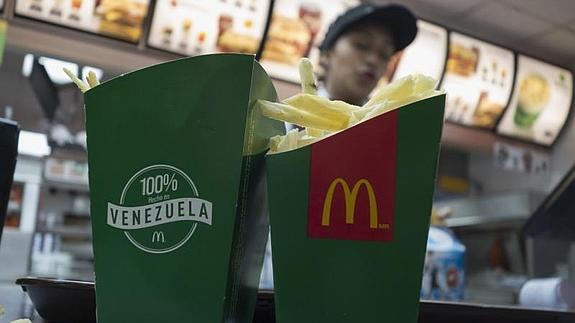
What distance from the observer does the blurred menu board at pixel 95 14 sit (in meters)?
2.32

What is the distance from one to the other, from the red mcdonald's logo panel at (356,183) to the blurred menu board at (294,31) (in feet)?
7.68

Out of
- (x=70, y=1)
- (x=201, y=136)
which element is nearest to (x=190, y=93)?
(x=201, y=136)

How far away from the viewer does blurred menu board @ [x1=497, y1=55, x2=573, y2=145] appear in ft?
11.6

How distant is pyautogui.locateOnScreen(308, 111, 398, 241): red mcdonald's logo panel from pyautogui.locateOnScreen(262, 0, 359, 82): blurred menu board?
2342 mm

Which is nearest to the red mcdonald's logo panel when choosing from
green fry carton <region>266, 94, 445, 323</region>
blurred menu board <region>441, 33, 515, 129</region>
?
green fry carton <region>266, 94, 445, 323</region>

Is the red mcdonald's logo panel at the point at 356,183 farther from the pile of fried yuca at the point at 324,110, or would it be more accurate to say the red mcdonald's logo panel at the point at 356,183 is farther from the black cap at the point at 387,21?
the black cap at the point at 387,21

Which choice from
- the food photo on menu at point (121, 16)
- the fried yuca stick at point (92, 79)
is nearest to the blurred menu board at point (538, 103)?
the food photo on menu at point (121, 16)

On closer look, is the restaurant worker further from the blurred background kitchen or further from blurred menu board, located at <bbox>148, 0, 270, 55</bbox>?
blurred menu board, located at <bbox>148, 0, 270, 55</bbox>

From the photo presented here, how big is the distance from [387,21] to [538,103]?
2.25 m

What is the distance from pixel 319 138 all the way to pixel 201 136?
0.11m

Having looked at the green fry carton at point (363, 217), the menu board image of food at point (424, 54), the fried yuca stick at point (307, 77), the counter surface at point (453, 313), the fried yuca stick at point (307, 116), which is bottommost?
the counter surface at point (453, 313)

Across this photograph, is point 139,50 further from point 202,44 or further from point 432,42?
point 432,42

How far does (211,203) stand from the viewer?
1.58 ft

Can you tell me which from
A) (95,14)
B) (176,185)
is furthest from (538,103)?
(176,185)
